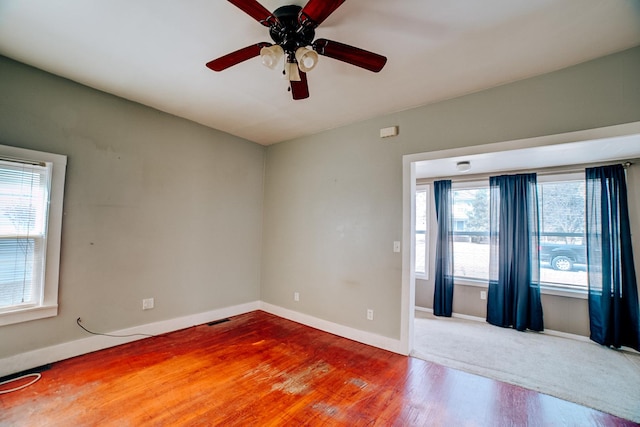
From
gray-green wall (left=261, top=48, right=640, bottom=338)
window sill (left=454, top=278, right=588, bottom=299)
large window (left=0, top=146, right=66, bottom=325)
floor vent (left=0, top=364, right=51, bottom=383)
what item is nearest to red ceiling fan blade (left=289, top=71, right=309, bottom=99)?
gray-green wall (left=261, top=48, right=640, bottom=338)

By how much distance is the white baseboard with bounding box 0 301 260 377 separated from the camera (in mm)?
2291

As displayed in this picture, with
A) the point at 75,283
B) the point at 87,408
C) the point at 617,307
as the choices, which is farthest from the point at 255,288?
the point at 617,307

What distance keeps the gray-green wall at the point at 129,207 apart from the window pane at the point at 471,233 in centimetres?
349

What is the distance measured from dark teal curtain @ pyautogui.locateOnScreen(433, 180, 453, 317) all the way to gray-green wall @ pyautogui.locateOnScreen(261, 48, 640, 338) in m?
0.23

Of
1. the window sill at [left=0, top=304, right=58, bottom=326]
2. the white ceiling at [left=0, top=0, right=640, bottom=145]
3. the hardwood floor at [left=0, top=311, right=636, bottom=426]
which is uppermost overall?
the white ceiling at [left=0, top=0, right=640, bottom=145]

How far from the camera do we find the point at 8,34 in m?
1.98

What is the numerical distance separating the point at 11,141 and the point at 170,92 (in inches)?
53.8

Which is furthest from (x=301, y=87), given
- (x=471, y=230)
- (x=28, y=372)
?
(x=471, y=230)

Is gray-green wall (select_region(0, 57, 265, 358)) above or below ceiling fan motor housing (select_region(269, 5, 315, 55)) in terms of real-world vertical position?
below

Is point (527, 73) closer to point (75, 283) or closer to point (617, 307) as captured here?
point (617, 307)

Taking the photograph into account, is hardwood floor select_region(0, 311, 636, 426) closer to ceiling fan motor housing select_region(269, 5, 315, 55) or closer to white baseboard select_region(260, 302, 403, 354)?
white baseboard select_region(260, 302, 403, 354)

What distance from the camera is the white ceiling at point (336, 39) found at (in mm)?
1668

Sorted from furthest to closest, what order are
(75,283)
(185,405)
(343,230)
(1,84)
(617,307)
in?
(343,230)
(617,307)
(75,283)
(1,84)
(185,405)

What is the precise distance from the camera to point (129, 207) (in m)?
2.99
